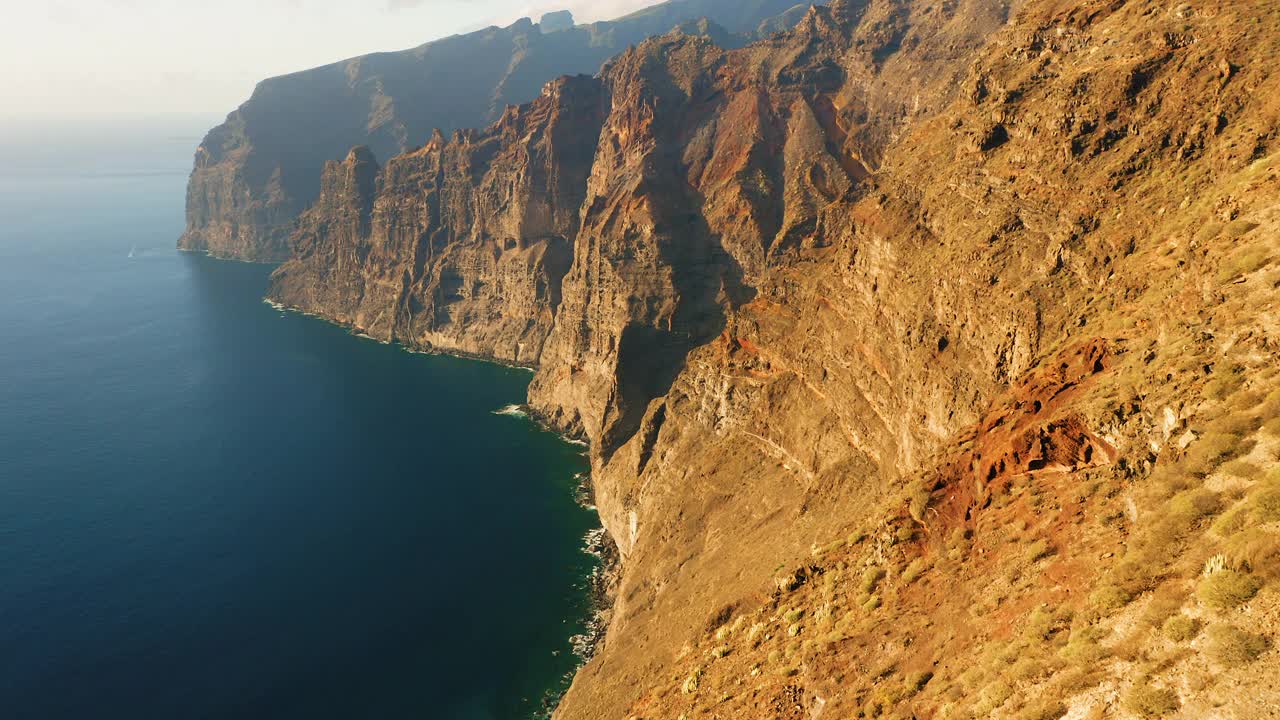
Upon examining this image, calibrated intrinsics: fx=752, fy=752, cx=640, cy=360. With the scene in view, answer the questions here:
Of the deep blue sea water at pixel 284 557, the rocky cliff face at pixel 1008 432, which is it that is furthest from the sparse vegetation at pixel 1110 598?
the deep blue sea water at pixel 284 557

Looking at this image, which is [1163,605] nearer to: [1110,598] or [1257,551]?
[1110,598]

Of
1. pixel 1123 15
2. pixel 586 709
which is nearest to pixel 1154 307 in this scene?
pixel 1123 15

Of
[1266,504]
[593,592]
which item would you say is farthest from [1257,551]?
[593,592]

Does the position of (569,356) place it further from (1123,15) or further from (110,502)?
(1123,15)

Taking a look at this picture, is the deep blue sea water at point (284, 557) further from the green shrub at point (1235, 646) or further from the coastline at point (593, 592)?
the green shrub at point (1235, 646)

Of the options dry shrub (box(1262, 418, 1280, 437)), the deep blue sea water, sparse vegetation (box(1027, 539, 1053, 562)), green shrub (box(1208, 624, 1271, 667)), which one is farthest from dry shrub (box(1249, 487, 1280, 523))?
the deep blue sea water
